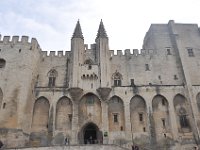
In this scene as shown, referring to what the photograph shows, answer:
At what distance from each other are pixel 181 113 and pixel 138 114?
19.1 feet

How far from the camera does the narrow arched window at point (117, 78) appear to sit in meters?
33.5

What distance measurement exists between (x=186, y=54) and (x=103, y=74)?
44.3 ft

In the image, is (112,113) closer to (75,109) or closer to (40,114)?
(75,109)

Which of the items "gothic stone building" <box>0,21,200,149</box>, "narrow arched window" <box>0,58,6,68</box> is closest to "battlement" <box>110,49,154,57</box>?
"gothic stone building" <box>0,21,200,149</box>

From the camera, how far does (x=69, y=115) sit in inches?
1216

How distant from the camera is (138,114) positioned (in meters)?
31.5

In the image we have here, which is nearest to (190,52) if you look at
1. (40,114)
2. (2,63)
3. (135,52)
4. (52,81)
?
(135,52)

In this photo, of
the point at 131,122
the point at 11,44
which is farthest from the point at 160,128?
the point at 11,44

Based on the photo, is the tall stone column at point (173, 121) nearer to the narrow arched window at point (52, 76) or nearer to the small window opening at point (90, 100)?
the small window opening at point (90, 100)

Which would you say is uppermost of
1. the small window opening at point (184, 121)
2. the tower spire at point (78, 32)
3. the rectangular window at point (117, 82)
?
the tower spire at point (78, 32)

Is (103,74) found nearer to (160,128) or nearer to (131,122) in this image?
(131,122)

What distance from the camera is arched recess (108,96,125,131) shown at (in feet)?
100

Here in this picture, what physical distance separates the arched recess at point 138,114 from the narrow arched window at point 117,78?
3123 millimetres

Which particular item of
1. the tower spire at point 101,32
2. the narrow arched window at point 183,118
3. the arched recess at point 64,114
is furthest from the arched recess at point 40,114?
the narrow arched window at point 183,118
